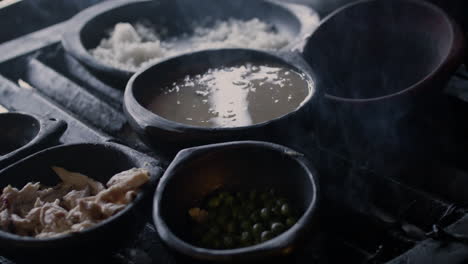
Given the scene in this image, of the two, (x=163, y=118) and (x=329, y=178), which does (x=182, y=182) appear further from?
(x=329, y=178)

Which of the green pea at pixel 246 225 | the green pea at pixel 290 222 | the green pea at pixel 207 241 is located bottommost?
the green pea at pixel 207 241

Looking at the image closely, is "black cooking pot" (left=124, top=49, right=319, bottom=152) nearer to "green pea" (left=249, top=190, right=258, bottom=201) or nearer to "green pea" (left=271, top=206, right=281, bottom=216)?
"green pea" (left=249, top=190, right=258, bottom=201)

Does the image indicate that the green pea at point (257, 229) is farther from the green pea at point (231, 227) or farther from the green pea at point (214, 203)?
the green pea at point (214, 203)

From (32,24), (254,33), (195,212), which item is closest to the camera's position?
(195,212)

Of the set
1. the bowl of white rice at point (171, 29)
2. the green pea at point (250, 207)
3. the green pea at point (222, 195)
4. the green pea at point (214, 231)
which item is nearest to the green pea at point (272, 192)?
the green pea at point (250, 207)

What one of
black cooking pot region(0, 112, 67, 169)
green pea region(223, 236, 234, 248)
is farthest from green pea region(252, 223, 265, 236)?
black cooking pot region(0, 112, 67, 169)

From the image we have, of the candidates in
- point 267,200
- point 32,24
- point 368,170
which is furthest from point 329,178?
point 32,24

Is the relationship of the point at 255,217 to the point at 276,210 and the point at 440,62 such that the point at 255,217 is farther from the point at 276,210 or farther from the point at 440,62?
the point at 440,62
